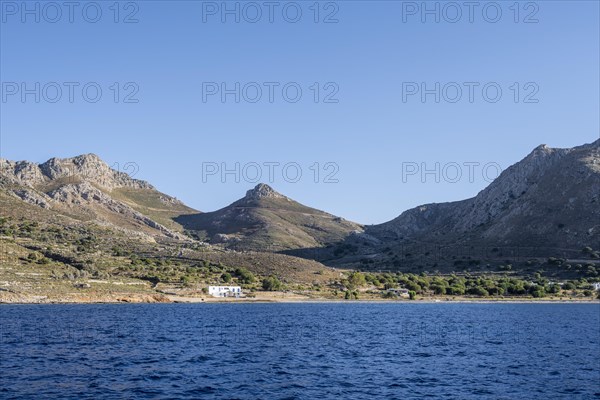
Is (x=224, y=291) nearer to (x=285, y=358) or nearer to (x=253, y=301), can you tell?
(x=253, y=301)

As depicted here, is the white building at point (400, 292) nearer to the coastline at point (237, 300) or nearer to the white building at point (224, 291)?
the coastline at point (237, 300)

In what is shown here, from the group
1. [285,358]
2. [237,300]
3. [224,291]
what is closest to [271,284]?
[224,291]

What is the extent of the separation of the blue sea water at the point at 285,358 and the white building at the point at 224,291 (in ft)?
145

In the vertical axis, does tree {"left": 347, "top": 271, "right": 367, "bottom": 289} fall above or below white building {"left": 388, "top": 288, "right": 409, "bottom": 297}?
above

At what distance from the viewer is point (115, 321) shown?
279 feet

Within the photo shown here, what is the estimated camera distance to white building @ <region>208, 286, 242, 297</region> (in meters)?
142

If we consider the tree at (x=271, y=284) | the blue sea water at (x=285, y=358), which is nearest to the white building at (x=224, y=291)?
the tree at (x=271, y=284)

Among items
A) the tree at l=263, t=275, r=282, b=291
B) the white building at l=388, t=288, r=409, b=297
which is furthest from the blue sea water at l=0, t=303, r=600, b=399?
the white building at l=388, t=288, r=409, b=297

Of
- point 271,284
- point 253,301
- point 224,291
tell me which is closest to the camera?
point 253,301

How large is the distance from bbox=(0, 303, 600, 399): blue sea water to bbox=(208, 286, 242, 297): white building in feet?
145

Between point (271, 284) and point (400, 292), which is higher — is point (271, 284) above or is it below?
above

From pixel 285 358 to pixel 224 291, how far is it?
89916 millimetres

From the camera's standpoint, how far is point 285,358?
56500 mm

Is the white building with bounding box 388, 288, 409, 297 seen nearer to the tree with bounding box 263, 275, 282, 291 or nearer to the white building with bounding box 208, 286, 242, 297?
the tree with bounding box 263, 275, 282, 291
